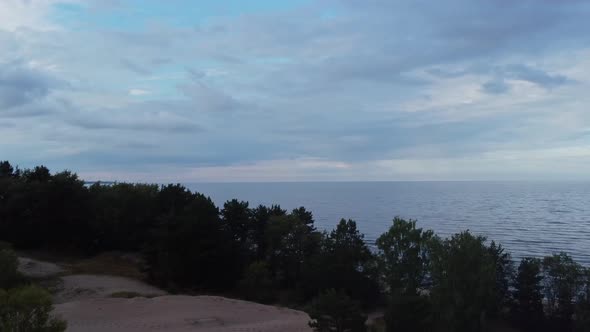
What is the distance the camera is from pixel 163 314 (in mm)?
22516

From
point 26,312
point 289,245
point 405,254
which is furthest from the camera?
point 289,245

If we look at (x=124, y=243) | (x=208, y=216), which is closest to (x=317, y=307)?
(x=208, y=216)

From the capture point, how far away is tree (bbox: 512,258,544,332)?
31.2 meters

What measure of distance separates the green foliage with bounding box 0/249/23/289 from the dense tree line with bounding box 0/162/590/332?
9.53m

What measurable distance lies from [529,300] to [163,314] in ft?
72.4

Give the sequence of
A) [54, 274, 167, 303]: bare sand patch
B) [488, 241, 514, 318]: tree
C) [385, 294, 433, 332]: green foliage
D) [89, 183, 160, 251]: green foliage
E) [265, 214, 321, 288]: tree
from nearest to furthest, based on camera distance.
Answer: [385, 294, 433, 332]: green foliage → [54, 274, 167, 303]: bare sand patch → [488, 241, 514, 318]: tree → [265, 214, 321, 288]: tree → [89, 183, 160, 251]: green foliage

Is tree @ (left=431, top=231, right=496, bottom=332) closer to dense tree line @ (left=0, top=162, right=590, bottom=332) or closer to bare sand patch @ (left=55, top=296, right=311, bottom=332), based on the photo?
dense tree line @ (left=0, top=162, right=590, bottom=332)

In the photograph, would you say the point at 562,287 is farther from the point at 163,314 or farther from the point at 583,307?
the point at 163,314

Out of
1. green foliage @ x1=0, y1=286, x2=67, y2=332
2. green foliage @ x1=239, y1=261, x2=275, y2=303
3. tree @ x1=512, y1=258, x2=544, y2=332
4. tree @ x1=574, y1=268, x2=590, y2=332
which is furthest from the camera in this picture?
tree @ x1=512, y1=258, x2=544, y2=332

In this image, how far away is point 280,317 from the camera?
23.6m

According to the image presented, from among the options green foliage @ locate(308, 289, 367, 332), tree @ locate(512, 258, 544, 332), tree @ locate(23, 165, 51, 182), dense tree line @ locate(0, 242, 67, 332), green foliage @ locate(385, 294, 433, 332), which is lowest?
tree @ locate(512, 258, 544, 332)

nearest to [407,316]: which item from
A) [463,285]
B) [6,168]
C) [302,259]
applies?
[463,285]

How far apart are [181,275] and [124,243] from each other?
42.1 ft

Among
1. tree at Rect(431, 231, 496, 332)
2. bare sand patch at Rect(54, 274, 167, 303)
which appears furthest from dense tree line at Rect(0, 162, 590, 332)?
bare sand patch at Rect(54, 274, 167, 303)
